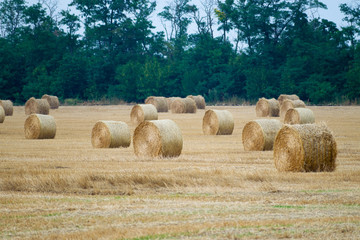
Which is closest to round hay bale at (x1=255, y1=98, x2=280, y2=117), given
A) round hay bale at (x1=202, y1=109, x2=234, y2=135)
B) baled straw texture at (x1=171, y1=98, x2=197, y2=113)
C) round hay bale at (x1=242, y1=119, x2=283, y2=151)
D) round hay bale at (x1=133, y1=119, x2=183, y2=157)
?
baled straw texture at (x1=171, y1=98, x2=197, y2=113)

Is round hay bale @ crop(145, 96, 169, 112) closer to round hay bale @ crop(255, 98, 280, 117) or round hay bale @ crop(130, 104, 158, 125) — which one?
round hay bale @ crop(255, 98, 280, 117)

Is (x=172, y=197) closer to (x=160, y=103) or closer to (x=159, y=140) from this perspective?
(x=159, y=140)

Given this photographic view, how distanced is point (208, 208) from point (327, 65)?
4933cm

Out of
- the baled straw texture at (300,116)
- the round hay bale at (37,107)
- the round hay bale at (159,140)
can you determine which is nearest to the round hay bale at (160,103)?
the round hay bale at (37,107)

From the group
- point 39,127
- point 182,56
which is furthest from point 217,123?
point 182,56

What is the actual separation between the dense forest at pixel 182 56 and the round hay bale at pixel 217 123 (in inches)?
1133

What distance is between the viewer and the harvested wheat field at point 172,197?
755 centimetres

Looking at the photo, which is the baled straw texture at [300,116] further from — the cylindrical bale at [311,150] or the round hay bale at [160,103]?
the round hay bale at [160,103]

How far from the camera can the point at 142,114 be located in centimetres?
3297

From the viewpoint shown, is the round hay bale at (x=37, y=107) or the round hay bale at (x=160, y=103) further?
the round hay bale at (x=160, y=103)

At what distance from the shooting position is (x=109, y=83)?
69.5 meters

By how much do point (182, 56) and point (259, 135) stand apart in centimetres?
5547

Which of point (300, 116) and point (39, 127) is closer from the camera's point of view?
point (39, 127)

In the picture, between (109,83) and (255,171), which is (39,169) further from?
(109,83)
